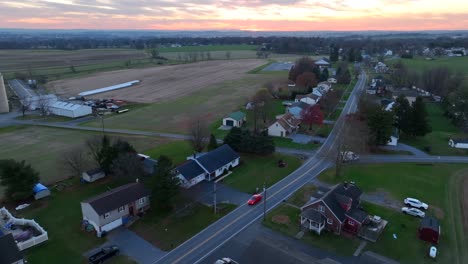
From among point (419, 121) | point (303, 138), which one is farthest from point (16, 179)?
point (419, 121)

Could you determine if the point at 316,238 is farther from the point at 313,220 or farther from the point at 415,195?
the point at 415,195

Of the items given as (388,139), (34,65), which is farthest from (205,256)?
(34,65)

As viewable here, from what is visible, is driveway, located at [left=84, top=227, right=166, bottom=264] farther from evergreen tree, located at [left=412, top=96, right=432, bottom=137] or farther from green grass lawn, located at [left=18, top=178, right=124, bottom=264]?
evergreen tree, located at [left=412, top=96, right=432, bottom=137]

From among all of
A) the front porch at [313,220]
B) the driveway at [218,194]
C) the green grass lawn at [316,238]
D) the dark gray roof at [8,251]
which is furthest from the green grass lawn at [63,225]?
the front porch at [313,220]

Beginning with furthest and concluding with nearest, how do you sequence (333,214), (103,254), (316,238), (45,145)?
(45,145)
(333,214)
(316,238)
(103,254)

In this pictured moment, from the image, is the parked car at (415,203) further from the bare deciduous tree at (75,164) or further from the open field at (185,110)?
the bare deciduous tree at (75,164)

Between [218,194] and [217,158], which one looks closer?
[218,194]
